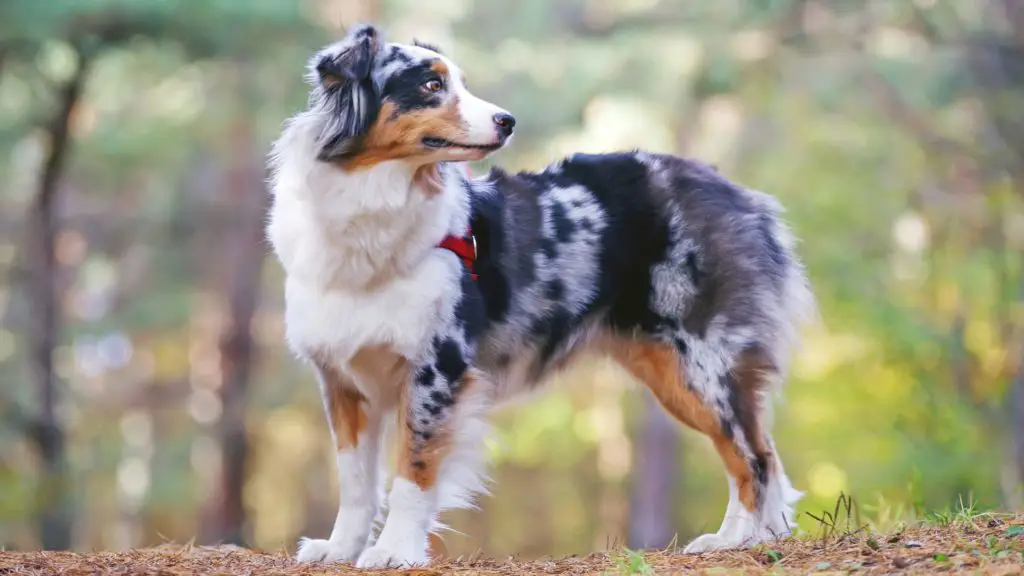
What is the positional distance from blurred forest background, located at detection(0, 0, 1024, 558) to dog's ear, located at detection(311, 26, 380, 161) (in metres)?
6.69

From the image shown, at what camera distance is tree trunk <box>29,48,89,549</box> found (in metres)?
12.2

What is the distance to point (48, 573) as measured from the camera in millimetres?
4227

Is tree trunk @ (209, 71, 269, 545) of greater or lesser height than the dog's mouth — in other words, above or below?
below

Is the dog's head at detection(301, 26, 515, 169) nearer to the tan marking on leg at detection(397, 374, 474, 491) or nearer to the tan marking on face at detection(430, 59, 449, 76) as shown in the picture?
the tan marking on face at detection(430, 59, 449, 76)

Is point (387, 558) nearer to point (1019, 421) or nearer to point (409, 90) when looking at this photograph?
point (409, 90)

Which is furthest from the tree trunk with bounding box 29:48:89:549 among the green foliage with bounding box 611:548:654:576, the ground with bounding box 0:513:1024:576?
the green foliage with bounding box 611:548:654:576

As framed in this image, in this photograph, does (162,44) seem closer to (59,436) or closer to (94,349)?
(59,436)

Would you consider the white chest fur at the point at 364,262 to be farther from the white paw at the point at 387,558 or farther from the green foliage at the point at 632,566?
the green foliage at the point at 632,566

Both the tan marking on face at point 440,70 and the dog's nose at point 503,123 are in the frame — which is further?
the tan marking on face at point 440,70

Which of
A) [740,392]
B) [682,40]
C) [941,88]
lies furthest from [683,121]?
[740,392]

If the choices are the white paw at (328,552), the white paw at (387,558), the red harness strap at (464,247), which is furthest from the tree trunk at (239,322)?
the white paw at (387,558)

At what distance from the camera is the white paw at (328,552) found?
4875 mm

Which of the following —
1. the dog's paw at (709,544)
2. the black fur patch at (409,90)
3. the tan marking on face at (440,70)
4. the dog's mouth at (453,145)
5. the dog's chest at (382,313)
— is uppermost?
the tan marking on face at (440,70)

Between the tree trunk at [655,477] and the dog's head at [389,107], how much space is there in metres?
10.7
